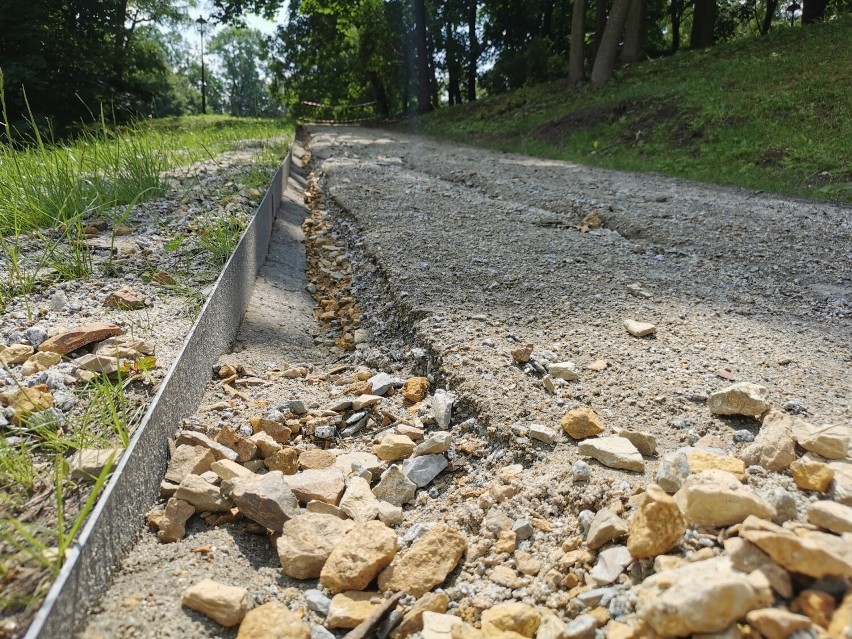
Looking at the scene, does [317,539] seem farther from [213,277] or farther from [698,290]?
[698,290]

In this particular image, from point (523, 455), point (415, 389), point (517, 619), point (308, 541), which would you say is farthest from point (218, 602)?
point (415, 389)

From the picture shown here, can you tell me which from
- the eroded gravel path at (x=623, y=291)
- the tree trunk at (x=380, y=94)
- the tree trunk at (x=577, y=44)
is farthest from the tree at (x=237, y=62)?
the eroded gravel path at (x=623, y=291)

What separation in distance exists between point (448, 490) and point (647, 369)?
0.80 metres

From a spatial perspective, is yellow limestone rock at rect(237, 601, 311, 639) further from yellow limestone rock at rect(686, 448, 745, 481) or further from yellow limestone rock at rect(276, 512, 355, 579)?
yellow limestone rock at rect(686, 448, 745, 481)

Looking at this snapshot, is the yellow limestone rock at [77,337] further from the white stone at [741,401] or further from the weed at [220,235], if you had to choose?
the white stone at [741,401]

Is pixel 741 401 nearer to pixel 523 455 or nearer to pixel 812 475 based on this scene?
pixel 812 475

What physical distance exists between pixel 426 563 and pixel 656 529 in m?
0.48

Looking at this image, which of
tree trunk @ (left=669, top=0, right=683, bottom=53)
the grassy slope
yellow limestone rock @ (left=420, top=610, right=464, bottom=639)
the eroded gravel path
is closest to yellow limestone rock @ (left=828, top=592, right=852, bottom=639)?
yellow limestone rock @ (left=420, top=610, right=464, bottom=639)

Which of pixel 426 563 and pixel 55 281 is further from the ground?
pixel 55 281

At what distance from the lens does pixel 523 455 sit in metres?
1.65

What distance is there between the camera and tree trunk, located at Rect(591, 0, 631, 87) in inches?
444

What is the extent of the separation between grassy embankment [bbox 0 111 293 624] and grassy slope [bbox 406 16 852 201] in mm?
5078

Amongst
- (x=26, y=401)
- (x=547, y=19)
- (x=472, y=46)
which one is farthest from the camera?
(x=472, y=46)

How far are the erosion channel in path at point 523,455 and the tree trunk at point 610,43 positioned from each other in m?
9.54
